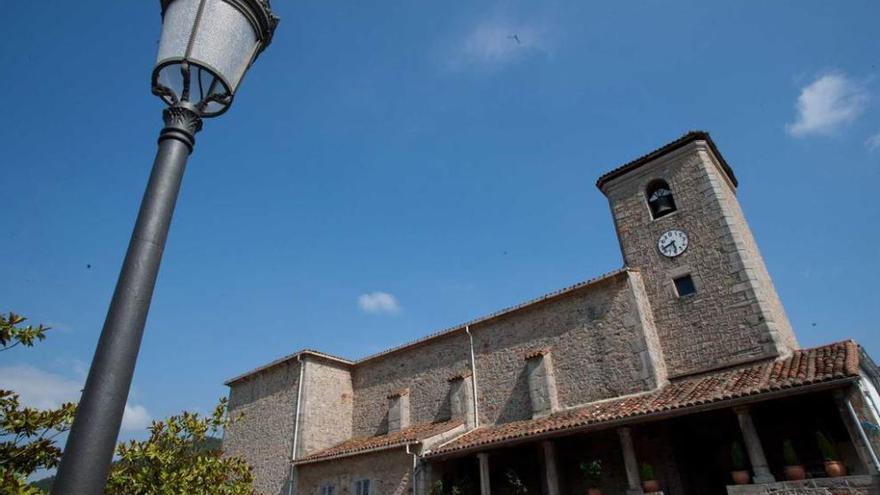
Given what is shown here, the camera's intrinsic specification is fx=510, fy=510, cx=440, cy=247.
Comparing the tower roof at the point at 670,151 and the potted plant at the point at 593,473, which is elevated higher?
the tower roof at the point at 670,151

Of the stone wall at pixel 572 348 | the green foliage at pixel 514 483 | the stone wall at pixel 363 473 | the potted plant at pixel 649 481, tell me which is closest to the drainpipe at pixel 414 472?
the stone wall at pixel 363 473

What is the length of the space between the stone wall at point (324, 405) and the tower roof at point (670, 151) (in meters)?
12.9

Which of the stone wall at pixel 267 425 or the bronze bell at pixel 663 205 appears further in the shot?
the stone wall at pixel 267 425

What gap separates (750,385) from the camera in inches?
407

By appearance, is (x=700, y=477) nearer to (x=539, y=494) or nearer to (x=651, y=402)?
(x=651, y=402)

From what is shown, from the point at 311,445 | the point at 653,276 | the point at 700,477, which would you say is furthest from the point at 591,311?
the point at 311,445

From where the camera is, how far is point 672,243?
14.9 m

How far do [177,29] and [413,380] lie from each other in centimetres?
1749

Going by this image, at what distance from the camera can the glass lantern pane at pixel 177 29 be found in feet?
9.32

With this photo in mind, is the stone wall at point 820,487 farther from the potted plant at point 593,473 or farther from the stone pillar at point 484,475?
the stone pillar at point 484,475

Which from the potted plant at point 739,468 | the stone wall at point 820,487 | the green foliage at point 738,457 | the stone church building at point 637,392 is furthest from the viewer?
the stone church building at point 637,392

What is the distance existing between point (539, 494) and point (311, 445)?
9.22 meters

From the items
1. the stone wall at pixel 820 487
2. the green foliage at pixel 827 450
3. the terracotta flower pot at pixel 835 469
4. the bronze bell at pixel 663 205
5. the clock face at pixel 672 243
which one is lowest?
the stone wall at pixel 820 487

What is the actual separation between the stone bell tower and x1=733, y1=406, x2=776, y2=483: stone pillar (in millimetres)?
2903
